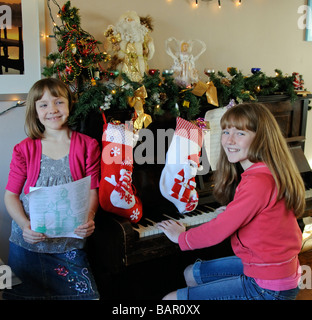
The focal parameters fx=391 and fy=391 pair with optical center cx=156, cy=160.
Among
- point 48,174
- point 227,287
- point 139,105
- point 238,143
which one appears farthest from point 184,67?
point 227,287

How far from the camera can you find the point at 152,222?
2.12 metres

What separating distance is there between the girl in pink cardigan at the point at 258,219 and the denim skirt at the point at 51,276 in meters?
0.45

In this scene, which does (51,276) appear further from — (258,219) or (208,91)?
(208,91)

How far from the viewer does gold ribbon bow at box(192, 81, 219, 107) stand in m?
2.34

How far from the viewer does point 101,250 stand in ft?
7.25

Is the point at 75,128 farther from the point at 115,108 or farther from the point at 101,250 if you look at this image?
the point at 101,250

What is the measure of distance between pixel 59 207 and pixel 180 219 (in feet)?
2.32

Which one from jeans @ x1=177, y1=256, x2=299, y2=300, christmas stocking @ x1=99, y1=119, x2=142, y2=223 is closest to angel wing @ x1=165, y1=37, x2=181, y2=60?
christmas stocking @ x1=99, y1=119, x2=142, y2=223

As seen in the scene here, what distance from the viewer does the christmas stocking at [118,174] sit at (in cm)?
202

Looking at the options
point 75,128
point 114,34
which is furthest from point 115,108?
point 114,34

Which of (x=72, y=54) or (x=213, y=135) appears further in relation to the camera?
(x=213, y=135)

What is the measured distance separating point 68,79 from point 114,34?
40 centimetres

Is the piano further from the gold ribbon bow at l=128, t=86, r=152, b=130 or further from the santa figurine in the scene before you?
the santa figurine

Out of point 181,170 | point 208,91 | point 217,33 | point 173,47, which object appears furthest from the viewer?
point 217,33
